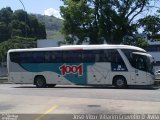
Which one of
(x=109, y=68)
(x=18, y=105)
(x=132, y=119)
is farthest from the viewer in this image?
(x=109, y=68)

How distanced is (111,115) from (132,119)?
1.27m

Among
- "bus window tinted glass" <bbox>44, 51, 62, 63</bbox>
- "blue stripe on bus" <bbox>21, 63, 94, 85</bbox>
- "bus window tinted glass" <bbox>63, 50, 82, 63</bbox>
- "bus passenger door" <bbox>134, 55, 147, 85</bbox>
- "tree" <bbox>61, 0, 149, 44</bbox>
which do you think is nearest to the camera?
"bus passenger door" <bbox>134, 55, 147, 85</bbox>

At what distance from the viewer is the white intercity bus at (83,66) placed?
31.6 m

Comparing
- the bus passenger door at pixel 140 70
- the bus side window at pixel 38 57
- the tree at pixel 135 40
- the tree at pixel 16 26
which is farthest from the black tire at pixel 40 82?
the tree at pixel 16 26

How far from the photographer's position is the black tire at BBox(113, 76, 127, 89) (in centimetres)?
Answer: 3177

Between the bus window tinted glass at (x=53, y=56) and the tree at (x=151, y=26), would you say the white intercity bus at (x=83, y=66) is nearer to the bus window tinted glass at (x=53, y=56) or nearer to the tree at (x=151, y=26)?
the bus window tinted glass at (x=53, y=56)

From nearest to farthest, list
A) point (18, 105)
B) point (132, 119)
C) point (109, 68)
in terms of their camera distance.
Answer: point (132, 119)
point (18, 105)
point (109, 68)

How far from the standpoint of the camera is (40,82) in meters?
34.3

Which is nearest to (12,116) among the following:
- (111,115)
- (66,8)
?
(111,115)

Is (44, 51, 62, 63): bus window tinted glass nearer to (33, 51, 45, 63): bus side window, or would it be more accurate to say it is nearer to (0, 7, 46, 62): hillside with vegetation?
(33, 51, 45, 63): bus side window

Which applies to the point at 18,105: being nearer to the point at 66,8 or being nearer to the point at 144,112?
the point at 144,112

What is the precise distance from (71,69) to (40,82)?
9.10ft

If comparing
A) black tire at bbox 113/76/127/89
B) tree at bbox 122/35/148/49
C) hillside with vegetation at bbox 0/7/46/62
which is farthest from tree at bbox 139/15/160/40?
hillside with vegetation at bbox 0/7/46/62

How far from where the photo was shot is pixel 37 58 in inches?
1350
